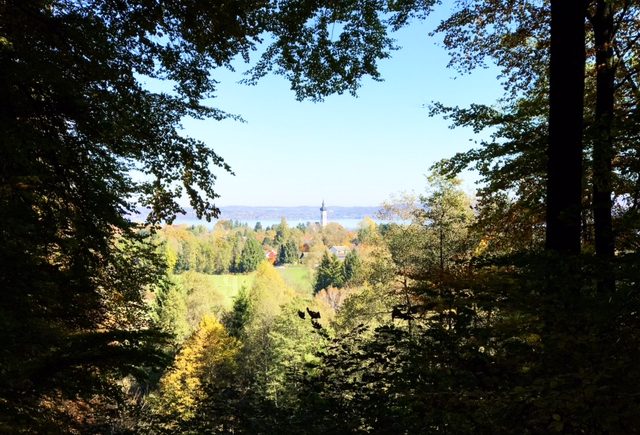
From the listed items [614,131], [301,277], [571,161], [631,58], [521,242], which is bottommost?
[301,277]

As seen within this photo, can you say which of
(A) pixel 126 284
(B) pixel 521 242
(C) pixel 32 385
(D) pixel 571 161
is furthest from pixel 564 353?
(A) pixel 126 284

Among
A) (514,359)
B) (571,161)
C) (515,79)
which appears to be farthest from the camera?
(515,79)

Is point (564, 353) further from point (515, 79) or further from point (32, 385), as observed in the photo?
point (515, 79)

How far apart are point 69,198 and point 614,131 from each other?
660 centimetres

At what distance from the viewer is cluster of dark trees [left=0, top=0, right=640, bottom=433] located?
3.07 meters

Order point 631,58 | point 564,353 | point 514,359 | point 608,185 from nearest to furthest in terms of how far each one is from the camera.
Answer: point 564,353 < point 514,359 < point 608,185 < point 631,58

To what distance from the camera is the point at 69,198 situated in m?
4.92

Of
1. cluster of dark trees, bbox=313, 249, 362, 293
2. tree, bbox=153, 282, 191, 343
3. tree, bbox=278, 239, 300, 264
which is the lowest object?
tree, bbox=153, 282, 191, 343

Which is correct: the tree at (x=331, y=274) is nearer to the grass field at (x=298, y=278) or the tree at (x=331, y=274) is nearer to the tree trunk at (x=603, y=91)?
the grass field at (x=298, y=278)

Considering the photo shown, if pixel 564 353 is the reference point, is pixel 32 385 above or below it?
below

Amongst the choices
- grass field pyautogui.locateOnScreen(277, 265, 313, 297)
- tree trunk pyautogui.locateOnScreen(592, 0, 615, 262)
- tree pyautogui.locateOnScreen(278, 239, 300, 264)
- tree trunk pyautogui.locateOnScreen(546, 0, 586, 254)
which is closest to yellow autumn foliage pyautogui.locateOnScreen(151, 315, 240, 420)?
tree trunk pyautogui.locateOnScreen(592, 0, 615, 262)

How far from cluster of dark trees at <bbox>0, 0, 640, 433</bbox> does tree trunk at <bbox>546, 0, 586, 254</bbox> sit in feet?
0.06

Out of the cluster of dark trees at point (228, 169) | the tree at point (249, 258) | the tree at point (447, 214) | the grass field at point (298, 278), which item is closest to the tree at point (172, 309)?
the tree at point (447, 214)

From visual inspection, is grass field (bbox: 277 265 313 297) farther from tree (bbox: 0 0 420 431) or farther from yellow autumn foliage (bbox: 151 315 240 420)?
tree (bbox: 0 0 420 431)
